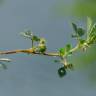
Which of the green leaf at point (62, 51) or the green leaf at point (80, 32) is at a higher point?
the green leaf at point (80, 32)

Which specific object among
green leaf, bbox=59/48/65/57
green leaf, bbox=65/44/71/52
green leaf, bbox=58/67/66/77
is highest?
green leaf, bbox=65/44/71/52

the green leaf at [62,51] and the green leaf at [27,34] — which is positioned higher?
the green leaf at [27,34]

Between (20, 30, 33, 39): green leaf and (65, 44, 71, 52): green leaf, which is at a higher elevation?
(20, 30, 33, 39): green leaf

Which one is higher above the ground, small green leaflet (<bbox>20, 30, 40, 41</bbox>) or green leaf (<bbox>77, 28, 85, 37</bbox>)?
green leaf (<bbox>77, 28, 85, 37</bbox>)

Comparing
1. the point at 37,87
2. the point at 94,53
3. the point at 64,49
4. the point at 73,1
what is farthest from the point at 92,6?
the point at 64,49

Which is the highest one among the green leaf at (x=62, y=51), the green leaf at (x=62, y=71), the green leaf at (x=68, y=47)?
the green leaf at (x=68, y=47)

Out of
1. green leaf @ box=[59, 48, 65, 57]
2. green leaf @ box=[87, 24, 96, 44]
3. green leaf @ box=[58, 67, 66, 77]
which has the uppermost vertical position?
green leaf @ box=[87, 24, 96, 44]

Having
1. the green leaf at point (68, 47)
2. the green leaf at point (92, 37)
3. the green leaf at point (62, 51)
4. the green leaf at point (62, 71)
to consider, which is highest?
the green leaf at point (92, 37)

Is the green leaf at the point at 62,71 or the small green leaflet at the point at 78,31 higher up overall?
the small green leaflet at the point at 78,31

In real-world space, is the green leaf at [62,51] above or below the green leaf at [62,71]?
above

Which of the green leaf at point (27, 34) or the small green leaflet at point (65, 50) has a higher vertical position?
the green leaf at point (27, 34)

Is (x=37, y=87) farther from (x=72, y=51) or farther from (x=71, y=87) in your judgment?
(x=72, y=51)
